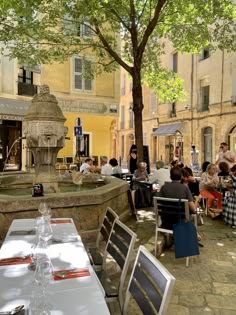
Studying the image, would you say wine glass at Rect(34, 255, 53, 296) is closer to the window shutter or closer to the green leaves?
the green leaves

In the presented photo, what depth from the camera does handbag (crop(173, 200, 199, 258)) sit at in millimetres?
4344

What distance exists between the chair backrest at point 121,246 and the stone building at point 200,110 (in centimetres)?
1734

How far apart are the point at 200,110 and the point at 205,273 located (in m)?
19.1

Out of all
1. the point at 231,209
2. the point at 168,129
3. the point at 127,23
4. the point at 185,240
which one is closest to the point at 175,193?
the point at 185,240

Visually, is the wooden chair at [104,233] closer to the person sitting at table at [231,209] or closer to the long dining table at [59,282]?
the long dining table at [59,282]

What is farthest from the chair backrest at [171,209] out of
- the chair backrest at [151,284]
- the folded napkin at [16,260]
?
the folded napkin at [16,260]

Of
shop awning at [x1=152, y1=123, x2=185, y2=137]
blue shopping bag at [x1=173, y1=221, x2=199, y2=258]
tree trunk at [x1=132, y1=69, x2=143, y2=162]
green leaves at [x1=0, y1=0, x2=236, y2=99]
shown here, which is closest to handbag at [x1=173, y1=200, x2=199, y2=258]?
blue shopping bag at [x1=173, y1=221, x2=199, y2=258]

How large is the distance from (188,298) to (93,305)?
206 cm

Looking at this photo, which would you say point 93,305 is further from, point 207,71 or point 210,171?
point 207,71

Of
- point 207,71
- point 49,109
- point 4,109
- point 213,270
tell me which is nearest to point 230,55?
point 207,71

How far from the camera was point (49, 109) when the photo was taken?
6.05m

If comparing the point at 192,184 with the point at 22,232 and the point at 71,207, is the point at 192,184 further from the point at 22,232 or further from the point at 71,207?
the point at 22,232

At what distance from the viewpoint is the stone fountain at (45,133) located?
600 cm

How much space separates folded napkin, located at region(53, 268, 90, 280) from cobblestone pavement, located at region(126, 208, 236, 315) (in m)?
1.24
